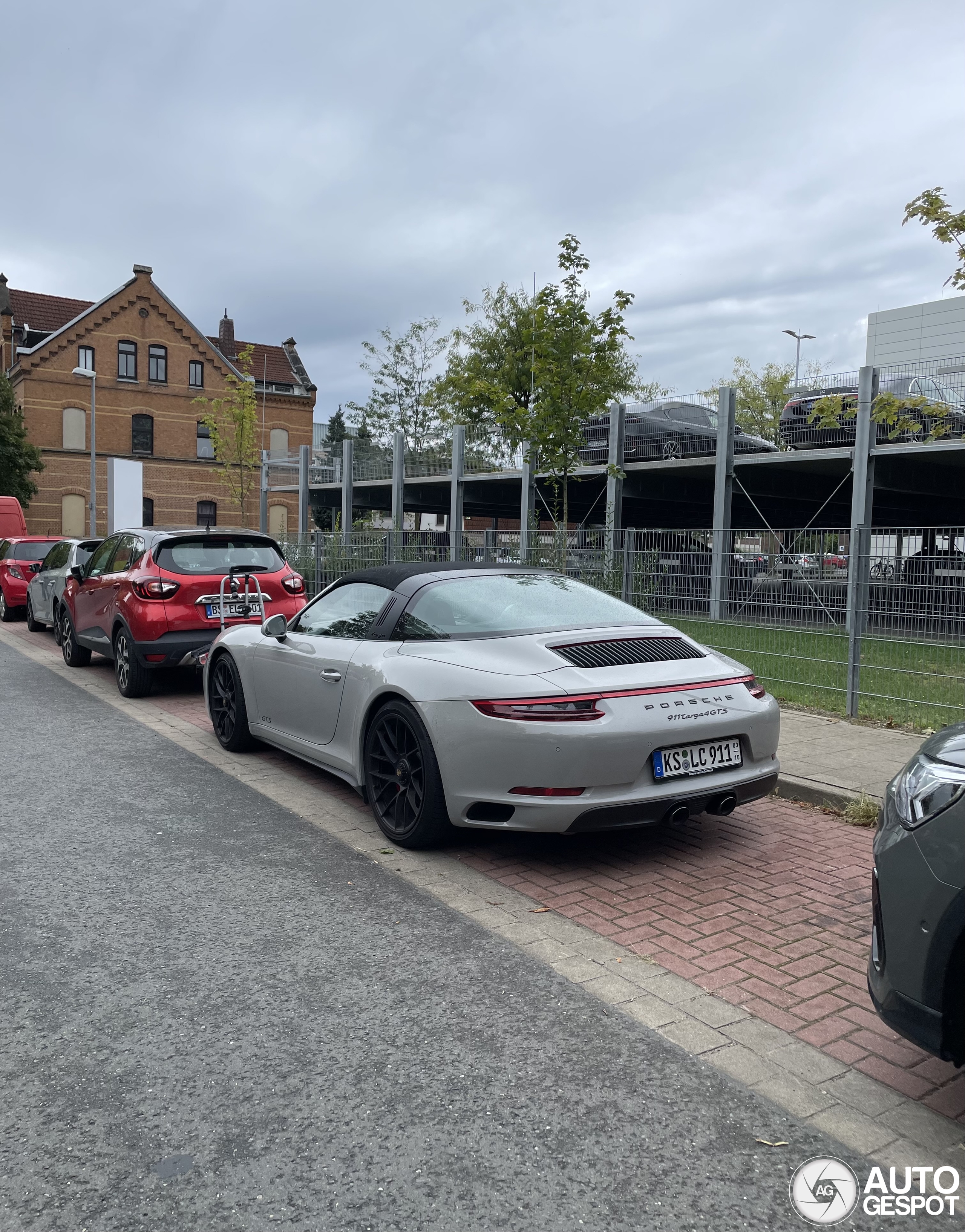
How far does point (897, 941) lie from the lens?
255 cm

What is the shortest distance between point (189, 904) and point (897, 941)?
2833mm

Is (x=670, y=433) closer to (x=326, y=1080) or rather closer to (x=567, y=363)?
(x=567, y=363)

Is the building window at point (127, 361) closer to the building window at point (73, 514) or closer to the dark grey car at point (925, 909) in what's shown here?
the building window at point (73, 514)

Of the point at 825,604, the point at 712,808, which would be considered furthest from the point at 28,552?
the point at 712,808

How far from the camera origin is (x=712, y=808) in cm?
473

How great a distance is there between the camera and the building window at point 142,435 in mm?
53188

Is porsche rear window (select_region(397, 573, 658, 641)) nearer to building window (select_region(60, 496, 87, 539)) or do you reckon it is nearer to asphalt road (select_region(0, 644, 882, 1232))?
asphalt road (select_region(0, 644, 882, 1232))

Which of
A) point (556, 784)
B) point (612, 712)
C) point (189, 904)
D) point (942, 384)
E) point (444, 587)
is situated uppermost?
point (942, 384)

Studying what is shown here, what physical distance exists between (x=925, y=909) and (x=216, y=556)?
8356 millimetres

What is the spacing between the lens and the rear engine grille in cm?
475

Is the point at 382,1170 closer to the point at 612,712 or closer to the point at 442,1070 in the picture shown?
the point at 442,1070

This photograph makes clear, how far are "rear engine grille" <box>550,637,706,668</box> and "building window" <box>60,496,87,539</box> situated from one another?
2014 inches

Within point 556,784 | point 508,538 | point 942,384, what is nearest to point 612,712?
point 556,784

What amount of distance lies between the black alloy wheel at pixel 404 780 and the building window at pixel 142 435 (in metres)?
52.0
